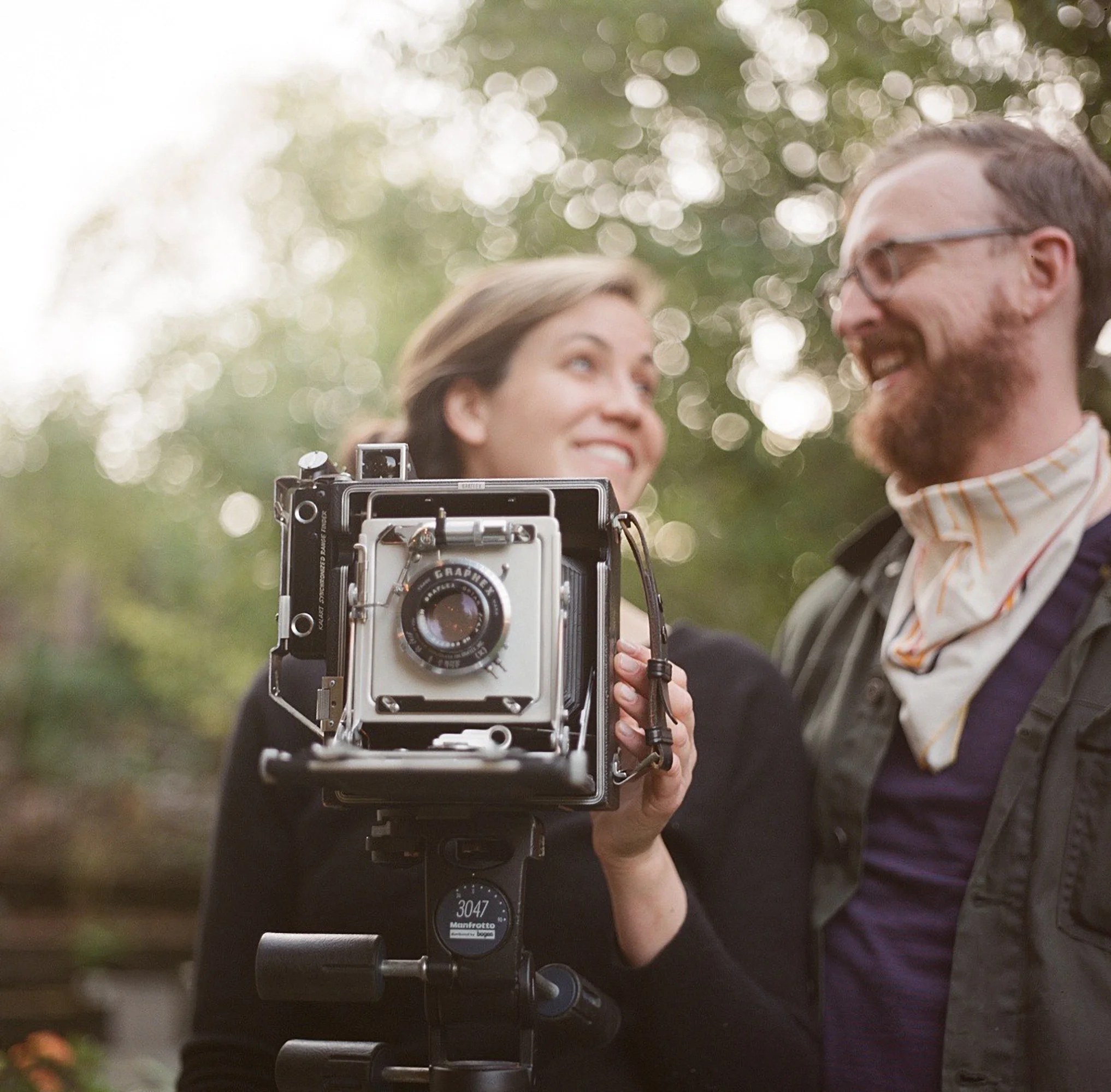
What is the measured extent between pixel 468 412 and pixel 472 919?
1.32 metres

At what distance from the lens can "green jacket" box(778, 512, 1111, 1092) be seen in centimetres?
205

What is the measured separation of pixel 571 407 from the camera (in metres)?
2.62

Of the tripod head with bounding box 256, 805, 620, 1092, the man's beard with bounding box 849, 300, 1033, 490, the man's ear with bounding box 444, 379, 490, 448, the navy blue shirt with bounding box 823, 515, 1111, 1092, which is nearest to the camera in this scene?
the tripod head with bounding box 256, 805, 620, 1092

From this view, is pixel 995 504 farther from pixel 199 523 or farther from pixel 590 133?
pixel 199 523

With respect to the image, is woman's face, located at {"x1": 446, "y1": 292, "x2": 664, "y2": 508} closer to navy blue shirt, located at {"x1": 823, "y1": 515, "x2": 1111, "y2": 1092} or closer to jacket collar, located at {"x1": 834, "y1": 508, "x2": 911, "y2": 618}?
jacket collar, located at {"x1": 834, "y1": 508, "x2": 911, "y2": 618}

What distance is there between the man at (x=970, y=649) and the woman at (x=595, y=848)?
0.51 ft

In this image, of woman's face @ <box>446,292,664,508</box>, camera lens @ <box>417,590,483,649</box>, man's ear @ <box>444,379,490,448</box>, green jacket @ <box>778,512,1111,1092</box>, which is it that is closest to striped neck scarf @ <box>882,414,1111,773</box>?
green jacket @ <box>778,512,1111,1092</box>

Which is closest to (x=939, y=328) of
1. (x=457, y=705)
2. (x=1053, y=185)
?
(x=1053, y=185)

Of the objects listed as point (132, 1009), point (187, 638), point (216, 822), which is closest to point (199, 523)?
point (187, 638)

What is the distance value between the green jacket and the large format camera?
745 millimetres

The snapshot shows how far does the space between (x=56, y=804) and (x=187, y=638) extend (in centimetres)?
412

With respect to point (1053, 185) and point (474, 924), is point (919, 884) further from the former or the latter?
A: point (1053, 185)

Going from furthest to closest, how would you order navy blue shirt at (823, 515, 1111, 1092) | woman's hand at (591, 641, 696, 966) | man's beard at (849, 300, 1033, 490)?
1. man's beard at (849, 300, 1033, 490)
2. navy blue shirt at (823, 515, 1111, 1092)
3. woman's hand at (591, 641, 696, 966)

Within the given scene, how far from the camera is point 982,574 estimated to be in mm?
2434
